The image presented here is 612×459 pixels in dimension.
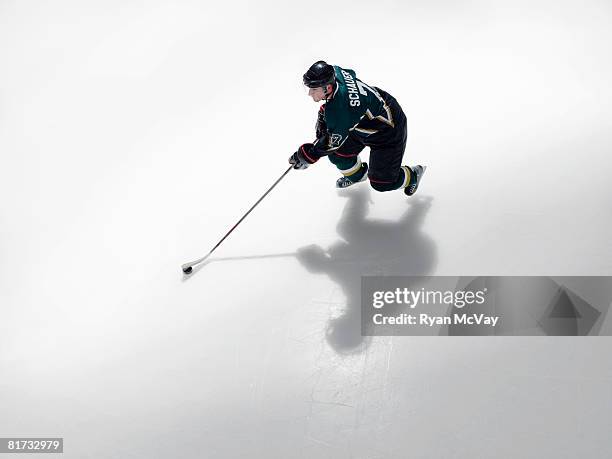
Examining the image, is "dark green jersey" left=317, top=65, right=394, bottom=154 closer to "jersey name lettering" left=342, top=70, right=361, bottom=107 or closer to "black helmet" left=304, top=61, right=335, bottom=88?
"jersey name lettering" left=342, top=70, right=361, bottom=107

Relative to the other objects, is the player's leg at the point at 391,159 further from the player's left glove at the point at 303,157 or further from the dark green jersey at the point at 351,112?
the player's left glove at the point at 303,157

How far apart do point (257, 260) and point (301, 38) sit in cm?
223

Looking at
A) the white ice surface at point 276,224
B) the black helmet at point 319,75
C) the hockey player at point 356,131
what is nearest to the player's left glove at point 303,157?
the hockey player at point 356,131

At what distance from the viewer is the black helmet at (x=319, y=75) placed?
8.97 feet

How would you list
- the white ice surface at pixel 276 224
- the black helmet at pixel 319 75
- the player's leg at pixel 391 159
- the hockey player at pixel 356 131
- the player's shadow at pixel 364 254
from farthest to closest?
1. the player's leg at pixel 391 159
2. the player's shadow at pixel 364 254
3. the hockey player at pixel 356 131
4. the black helmet at pixel 319 75
5. the white ice surface at pixel 276 224

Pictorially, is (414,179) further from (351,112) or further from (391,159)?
(351,112)

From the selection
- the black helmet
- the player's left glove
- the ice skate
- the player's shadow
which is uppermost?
the black helmet

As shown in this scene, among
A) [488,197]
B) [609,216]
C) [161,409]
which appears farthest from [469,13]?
[161,409]

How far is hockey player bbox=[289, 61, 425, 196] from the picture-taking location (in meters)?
2.84

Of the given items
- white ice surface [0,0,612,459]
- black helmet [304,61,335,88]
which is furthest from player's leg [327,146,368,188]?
black helmet [304,61,335,88]

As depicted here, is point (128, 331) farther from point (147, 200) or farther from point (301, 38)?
point (301, 38)

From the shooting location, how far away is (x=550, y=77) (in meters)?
3.94

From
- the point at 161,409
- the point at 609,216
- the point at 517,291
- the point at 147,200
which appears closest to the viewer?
the point at 161,409

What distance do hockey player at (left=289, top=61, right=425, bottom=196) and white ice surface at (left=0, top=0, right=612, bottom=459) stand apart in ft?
0.77
